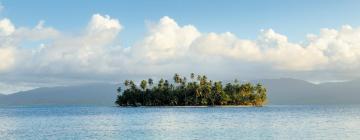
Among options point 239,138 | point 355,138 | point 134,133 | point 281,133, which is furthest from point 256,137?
point 134,133

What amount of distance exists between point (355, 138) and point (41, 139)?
44954mm

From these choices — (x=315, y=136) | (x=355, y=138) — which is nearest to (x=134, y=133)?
(x=315, y=136)

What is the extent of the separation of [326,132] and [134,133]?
98.0 feet

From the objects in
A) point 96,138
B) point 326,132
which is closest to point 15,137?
point 96,138

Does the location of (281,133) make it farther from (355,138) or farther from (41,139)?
(41,139)

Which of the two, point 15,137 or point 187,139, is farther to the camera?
point 15,137

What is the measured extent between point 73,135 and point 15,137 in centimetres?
898

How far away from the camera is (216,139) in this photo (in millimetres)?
75000

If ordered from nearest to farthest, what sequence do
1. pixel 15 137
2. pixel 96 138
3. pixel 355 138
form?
pixel 355 138 < pixel 96 138 < pixel 15 137

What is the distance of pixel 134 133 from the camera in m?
86.4

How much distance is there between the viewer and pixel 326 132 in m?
83.4

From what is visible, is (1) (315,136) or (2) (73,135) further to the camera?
(2) (73,135)

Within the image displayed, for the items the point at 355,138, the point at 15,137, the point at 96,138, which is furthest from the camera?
the point at 15,137

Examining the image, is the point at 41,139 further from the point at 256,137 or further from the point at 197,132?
the point at 256,137
